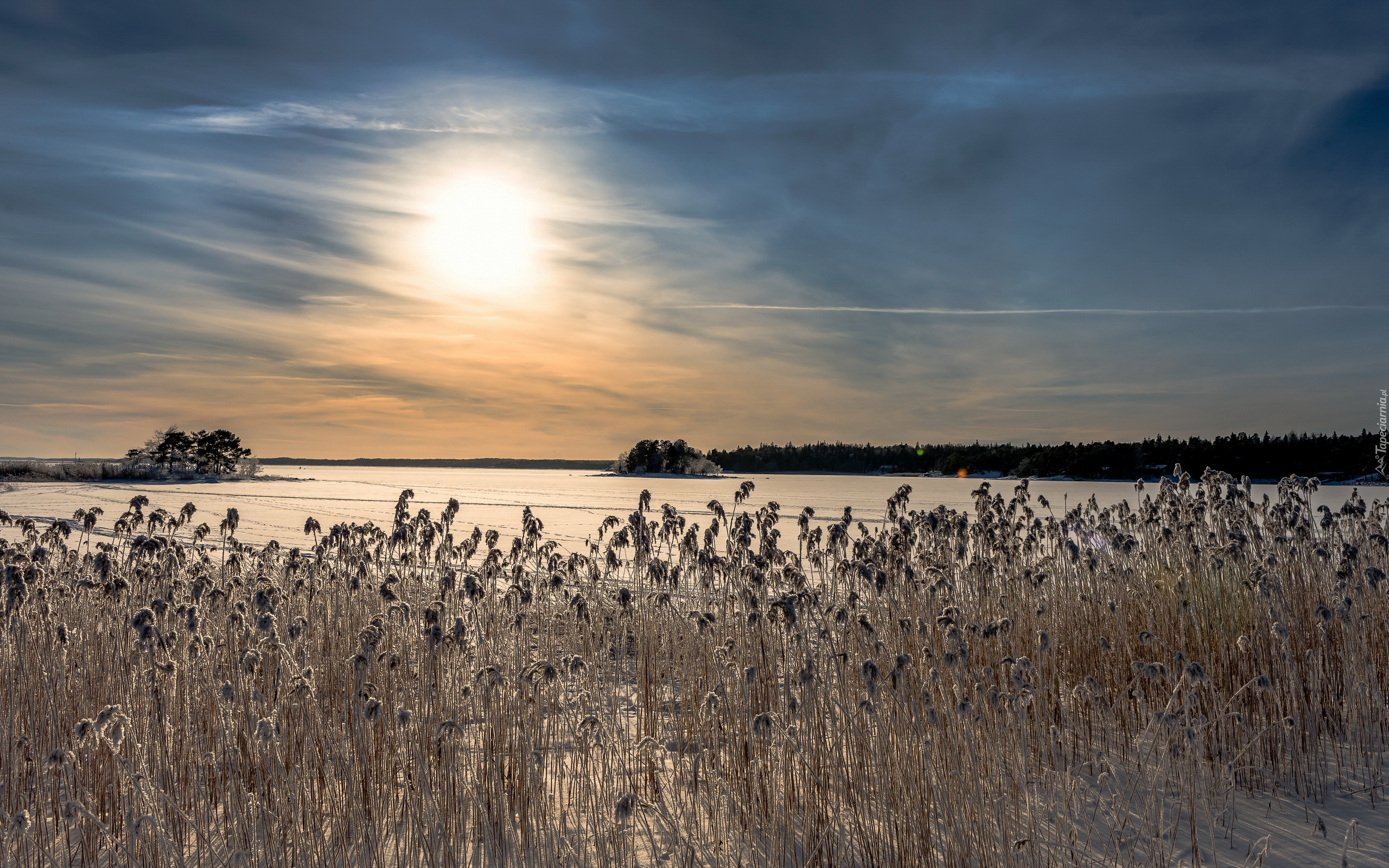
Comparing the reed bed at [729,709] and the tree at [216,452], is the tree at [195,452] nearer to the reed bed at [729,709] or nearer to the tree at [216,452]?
the tree at [216,452]

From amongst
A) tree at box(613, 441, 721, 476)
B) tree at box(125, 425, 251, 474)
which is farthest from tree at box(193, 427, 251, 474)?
tree at box(613, 441, 721, 476)

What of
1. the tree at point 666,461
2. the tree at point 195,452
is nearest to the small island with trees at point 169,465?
the tree at point 195,452

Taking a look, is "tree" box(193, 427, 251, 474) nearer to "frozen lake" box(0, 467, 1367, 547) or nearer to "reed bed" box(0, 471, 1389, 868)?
"frozen lake" box(0, 467, 1367, 547)

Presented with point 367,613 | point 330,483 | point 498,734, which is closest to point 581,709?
point 498,734

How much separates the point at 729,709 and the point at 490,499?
40475 mm

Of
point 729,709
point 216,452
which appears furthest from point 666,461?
point 729,709

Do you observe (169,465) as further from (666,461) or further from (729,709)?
(729,709)

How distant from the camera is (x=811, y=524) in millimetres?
24062

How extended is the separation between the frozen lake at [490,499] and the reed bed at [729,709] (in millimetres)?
6028

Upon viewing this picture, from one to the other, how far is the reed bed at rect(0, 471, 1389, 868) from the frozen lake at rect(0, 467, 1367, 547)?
6028mm

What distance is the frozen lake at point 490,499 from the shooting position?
85.6 feet

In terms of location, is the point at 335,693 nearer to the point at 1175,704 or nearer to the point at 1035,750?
the point at 1035,750

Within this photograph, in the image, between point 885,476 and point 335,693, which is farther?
point 885,476

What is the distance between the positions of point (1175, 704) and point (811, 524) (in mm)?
18960
